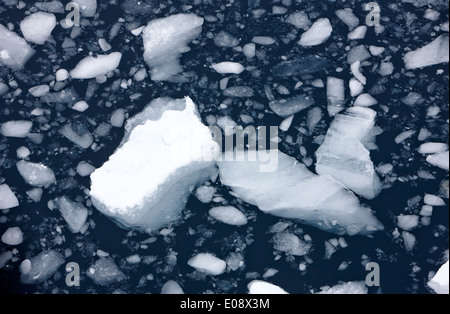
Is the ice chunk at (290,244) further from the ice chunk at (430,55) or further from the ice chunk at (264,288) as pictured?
the ice chunk at (430,55)

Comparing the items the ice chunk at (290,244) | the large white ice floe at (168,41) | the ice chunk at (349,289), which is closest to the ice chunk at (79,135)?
the large white ice floe at (168,41)

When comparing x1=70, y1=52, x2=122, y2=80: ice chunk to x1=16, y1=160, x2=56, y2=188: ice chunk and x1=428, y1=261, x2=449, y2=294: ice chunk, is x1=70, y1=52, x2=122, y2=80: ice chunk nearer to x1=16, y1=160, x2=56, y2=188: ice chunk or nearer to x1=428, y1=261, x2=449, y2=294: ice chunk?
x1=16, y1=160, x2=56, y2=188: ice chunk

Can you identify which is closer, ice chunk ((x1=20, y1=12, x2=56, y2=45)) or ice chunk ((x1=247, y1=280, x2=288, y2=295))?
ice chunk ((x1=247, y1=280, x2=288, y2=295))

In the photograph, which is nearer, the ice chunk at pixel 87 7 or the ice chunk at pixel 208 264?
the ice chunk at pixel 208 264

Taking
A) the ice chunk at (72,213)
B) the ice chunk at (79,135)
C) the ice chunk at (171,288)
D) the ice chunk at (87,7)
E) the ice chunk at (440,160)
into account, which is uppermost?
the ice chunk at (87,7)

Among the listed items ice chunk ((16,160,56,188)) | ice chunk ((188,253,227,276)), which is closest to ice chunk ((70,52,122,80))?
ice chunk ((16,160,56,188))

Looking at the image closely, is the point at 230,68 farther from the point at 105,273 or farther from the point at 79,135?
the point at 105,273
